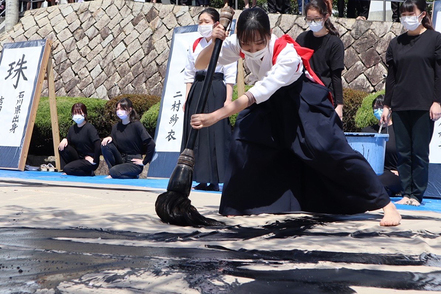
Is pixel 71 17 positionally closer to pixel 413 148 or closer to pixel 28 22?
pixel 28 22

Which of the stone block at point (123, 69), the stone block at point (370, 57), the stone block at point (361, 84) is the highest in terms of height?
the stone block at point (370, 57)

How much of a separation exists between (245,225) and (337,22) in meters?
8.56

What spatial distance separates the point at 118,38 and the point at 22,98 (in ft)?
16.9

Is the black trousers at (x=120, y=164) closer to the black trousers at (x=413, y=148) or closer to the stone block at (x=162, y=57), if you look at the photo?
the black trousers at (x=413, y=148)

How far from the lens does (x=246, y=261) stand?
277 cm

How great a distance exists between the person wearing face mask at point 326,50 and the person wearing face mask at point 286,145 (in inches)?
47.3

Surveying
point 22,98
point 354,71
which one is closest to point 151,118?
point 22,98

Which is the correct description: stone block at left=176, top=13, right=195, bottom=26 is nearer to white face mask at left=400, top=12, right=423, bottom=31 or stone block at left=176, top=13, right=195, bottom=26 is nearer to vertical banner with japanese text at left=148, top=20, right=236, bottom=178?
vertical banner with japanese text at left=148, top=20, right=236, bottom=178

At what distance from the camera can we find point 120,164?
28.3 ft

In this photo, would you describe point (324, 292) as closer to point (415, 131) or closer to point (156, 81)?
point (415, 131)

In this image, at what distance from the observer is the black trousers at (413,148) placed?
5.55 meters

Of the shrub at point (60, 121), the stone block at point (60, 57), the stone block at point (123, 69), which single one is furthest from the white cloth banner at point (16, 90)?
the stone block at point (60, 57)

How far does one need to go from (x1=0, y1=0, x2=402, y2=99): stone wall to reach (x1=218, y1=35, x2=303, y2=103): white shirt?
7.49 meters

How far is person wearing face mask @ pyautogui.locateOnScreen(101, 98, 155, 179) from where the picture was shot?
8.54m
